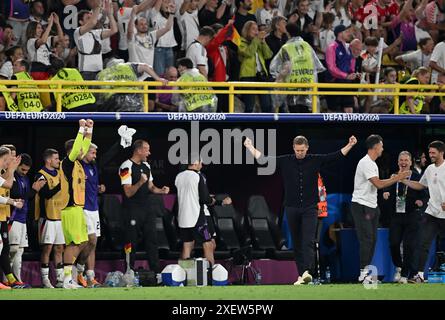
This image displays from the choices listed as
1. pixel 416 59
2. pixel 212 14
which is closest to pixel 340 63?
pixel 416 59

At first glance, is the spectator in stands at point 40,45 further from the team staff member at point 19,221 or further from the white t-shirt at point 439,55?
the white t-shirt at point 439,55

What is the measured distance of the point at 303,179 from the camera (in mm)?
18484

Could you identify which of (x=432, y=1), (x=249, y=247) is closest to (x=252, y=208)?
(x=249, y=247)

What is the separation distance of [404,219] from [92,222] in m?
4.60

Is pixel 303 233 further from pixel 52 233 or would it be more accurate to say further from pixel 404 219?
pixel 52 233

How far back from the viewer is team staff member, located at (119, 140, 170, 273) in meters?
18.9

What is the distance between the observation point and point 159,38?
21.3 meters

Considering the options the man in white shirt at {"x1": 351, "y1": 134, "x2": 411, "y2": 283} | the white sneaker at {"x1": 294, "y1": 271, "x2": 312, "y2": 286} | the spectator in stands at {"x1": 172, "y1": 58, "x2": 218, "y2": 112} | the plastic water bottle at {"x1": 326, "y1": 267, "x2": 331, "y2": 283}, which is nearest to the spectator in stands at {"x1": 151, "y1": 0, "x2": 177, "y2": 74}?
the spectator in stands at {"x1": 172, "y1": 58, "x2": 218, "y2": 112}

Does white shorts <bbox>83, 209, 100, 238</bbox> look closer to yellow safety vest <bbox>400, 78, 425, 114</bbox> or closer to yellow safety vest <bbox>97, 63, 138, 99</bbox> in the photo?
yellow safety vest <bbox>97, 63, 138, 99</bbox>

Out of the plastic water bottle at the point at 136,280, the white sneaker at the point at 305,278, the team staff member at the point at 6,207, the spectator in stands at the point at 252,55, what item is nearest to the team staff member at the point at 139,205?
the plastic water bottle at the point at 136,280

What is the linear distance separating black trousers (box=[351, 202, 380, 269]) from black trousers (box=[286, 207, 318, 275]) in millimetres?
855
